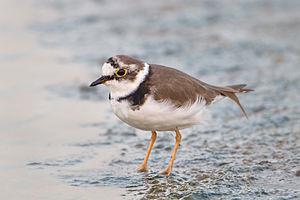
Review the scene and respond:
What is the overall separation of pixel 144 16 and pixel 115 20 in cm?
48

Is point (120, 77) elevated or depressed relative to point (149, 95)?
elevated

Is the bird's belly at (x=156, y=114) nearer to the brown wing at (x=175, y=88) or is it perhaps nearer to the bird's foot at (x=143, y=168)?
the brown wing at (x=175, y=88)

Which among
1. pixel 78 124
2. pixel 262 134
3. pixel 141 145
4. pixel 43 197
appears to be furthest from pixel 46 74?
pixel 43 197

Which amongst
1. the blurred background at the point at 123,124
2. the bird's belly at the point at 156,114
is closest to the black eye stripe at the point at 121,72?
Answer: the bird's belly at the point at 156,114

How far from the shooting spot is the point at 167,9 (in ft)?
38.7

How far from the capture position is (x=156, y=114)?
5.58m

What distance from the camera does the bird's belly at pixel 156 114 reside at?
5.51m

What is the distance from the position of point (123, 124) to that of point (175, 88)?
169 cm

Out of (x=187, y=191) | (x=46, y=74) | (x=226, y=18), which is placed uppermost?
(x=226, y=18)

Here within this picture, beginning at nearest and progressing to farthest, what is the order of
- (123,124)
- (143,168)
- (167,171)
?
(167,171), (143,168), (123,124)

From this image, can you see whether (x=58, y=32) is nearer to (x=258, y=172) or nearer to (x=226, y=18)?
(x=226, y=18)

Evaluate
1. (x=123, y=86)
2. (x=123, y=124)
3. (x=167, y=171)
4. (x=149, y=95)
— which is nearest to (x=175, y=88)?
(x=149, y=95)

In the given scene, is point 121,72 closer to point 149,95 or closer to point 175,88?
point 149,95

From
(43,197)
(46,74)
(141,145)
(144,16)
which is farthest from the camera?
(144,16)
